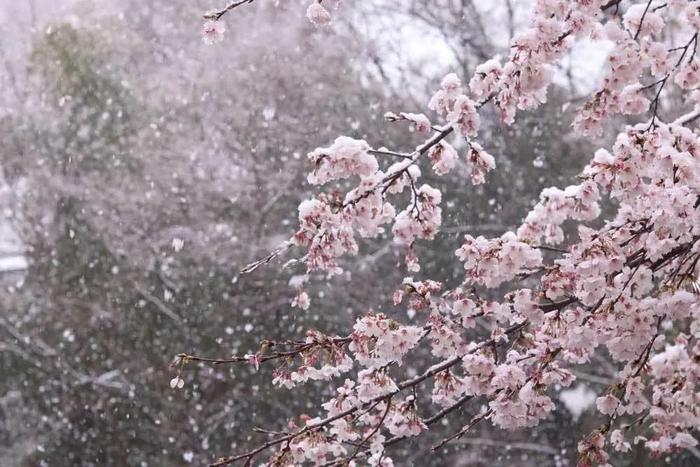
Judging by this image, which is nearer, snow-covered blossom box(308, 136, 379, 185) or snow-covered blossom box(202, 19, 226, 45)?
snow-covered blossom box(308, 136, 379, 185)

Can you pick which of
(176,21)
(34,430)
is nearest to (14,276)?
(34,430)

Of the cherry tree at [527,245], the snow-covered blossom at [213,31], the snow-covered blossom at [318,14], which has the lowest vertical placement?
the cherry tree at [527,245]

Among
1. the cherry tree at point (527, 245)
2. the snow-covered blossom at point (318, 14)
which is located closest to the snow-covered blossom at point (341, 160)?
the cherry tree at point (527, 245)

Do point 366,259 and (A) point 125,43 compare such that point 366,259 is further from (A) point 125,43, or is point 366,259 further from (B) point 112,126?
(A) point 125,43

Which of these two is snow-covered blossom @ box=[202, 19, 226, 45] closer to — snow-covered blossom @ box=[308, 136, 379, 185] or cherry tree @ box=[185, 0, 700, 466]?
cherry tree @ box=[185, 0, 700, 466]

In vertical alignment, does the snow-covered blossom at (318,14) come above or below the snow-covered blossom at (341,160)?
above

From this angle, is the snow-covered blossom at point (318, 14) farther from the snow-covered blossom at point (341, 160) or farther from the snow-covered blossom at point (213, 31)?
the snow-covered blossom at point (341, 160)

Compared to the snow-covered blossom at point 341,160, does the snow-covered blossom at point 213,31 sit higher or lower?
higher

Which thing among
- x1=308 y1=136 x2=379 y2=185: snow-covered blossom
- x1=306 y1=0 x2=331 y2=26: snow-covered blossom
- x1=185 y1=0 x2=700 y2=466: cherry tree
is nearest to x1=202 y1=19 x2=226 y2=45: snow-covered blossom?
x1=185 y1=0 x2=700 y2=466: cherry tree

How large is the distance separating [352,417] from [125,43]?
289 inches

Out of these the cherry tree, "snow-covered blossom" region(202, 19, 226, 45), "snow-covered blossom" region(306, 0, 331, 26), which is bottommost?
the cherry tree

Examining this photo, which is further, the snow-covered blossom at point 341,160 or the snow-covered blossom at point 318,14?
the snow-covered blossom at point 318,14

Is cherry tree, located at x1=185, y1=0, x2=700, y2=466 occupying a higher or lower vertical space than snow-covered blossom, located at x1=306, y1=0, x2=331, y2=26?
lower

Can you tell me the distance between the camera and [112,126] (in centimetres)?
826
